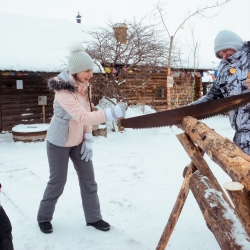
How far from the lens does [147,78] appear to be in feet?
45.1

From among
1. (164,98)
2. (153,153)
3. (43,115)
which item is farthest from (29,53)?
(164,98)

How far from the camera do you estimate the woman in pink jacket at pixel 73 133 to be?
9.93 feet

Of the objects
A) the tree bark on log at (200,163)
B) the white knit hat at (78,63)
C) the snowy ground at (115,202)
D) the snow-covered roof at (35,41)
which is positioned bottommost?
the snowy ground at (115,202)

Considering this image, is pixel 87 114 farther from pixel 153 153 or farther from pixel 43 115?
pixel 43 115

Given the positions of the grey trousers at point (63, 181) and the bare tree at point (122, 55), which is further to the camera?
the bare tree at point (122, 55)

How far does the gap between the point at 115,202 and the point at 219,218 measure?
2.52m

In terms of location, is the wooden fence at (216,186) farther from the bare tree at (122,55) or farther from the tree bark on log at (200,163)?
the bare tree at (122,55)

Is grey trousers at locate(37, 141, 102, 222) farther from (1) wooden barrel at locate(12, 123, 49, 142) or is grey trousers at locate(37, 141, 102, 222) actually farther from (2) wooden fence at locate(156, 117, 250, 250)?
(1) wooden barrel at locate(12, 123, 49, 142)

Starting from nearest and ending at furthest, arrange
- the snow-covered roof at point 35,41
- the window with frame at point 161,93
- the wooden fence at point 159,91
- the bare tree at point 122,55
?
the snow-covered roof at point 35,41 < the bare tree at point 122,55 < the wooden fence at point 159,91 < the window with frame at point 161,93


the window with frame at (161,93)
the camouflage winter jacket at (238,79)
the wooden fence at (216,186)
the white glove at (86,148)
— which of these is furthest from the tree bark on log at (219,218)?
the window with frame at (161,93)

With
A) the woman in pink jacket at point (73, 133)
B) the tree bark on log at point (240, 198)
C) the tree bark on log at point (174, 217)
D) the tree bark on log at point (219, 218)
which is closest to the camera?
the tree bark on log at point (240, 198)

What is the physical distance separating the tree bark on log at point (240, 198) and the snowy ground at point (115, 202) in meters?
1.52

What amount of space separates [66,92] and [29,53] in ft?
29.1

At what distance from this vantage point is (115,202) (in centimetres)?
450
